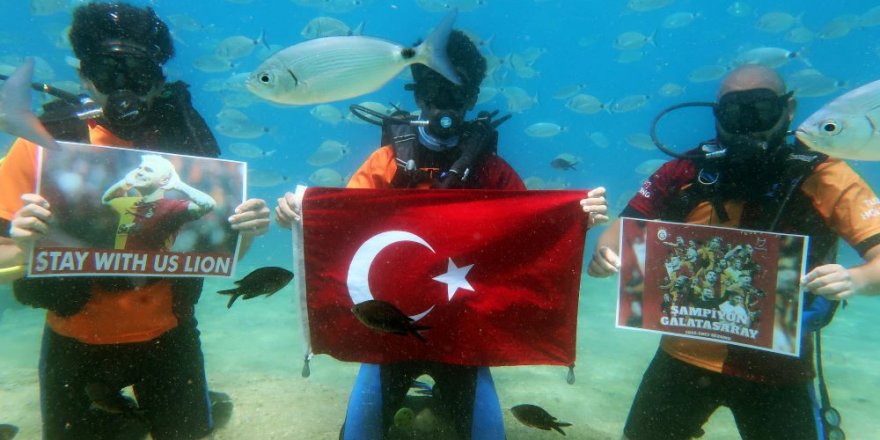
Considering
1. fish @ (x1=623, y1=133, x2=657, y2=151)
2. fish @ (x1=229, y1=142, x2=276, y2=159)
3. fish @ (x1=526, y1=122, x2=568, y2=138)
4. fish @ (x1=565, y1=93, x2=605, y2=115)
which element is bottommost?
fish @ (x1=229, y1=142, x2=276, y2=159)

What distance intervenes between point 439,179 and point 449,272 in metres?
0.83

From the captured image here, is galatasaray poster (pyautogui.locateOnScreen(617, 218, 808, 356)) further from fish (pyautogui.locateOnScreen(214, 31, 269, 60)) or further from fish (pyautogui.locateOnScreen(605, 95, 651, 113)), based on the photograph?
fish (pyautogui.locateOnScreen(605, 95, 651, 113))

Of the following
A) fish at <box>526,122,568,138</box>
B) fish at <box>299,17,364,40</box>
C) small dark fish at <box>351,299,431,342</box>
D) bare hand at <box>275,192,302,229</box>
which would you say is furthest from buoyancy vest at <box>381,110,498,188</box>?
fish at <box>526,122,568,138</box>

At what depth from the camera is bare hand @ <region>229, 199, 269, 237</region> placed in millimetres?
2752

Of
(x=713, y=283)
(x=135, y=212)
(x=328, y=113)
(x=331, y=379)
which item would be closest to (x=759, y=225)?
(x=713, y=283)

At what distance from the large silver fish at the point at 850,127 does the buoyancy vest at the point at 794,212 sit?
1.28ft

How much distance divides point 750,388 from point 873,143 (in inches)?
65.0

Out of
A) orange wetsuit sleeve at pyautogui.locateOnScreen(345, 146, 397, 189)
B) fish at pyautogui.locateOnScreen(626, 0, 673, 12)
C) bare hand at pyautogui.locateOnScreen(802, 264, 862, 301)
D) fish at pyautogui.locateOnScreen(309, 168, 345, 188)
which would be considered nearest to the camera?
bare hand at pyautogui.locateOnScreen(802, 264, 862, 301)

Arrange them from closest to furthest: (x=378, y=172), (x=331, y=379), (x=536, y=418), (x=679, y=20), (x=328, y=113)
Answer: (x=536, y=418) → (x=378, y=172) → (x=331, y=379) → (x=328, y=113) → (x=679, y=20)

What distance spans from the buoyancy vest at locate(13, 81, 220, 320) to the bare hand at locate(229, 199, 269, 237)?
650 millimetres

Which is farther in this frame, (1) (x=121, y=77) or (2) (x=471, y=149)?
(2) (x=471, y=149)

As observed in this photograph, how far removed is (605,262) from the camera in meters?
2.90

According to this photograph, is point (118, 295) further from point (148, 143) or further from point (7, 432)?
point (7, 432)

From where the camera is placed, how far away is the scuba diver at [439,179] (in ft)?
9.70
